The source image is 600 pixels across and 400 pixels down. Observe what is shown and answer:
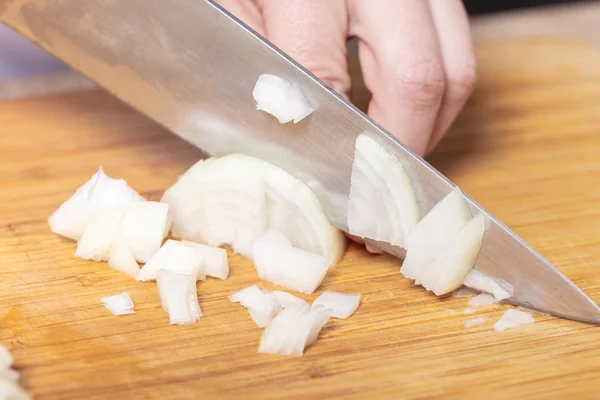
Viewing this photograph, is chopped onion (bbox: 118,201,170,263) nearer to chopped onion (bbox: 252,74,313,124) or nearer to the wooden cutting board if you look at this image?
the wooden cutting board

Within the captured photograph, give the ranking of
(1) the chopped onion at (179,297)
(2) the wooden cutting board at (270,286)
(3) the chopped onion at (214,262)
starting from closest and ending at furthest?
1. (2) the wooden cutting board at (270,286)
2. (1) the chopped onion at (179,297)
3. (3) the chopped onion at (214,262)

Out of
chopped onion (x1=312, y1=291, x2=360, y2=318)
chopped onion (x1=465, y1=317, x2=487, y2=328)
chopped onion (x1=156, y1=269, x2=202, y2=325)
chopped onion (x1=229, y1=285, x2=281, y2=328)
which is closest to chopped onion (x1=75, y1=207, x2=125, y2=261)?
chopped onion (x1=156, y1=269, x2=202, y2=325)

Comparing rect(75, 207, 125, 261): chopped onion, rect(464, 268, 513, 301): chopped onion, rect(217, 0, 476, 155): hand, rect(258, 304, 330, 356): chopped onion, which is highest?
rect(217, 0, 476, 155): hand

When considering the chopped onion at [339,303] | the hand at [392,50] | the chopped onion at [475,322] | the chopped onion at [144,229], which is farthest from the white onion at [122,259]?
the chopped onion at [475,322]

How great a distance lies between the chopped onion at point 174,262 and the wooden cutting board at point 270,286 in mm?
31

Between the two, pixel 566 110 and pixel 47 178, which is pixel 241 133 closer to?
pixel 47 178

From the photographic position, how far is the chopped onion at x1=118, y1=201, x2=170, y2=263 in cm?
128

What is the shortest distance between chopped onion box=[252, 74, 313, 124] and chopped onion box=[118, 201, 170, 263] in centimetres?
25

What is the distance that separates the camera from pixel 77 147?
5.32ft

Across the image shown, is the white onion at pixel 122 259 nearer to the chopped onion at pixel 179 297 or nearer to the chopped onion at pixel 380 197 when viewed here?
the chopped onion at pixel 179 297

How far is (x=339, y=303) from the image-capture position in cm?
120

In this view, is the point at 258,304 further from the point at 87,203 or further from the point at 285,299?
the point at 87,203

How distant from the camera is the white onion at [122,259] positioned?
4.16 feet

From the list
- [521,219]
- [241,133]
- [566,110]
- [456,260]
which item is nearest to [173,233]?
[241,133]
